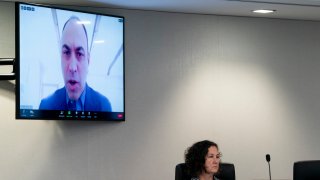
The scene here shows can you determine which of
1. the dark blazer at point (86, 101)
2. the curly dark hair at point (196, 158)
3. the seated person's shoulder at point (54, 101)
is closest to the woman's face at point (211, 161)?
the curly dark hair at point (196, 158)

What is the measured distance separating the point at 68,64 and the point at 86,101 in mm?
344

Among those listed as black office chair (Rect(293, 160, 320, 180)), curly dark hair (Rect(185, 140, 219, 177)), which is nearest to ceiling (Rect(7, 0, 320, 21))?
curly dark hair (Rect(185, 140, 219, 177))

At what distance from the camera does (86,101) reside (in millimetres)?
5047

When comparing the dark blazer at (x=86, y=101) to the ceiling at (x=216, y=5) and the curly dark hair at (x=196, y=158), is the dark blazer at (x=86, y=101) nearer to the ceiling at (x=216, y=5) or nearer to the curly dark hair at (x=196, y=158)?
the ceiling at (x=216, y=5)

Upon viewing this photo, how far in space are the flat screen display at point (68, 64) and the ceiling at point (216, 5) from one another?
0.50 ft

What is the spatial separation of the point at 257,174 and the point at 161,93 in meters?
1.22

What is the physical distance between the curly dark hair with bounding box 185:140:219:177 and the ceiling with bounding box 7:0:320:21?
4.14 ft

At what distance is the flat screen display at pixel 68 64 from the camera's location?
4.66 metres

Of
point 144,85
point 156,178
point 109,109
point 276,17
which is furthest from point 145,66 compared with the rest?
point 276,17

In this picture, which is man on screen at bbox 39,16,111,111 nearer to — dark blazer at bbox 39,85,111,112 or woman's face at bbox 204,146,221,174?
dark blazer at bbox 39,85,111,112

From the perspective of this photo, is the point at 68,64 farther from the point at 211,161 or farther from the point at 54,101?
the point at 211,161

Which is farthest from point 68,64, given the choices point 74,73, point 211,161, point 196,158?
point 211,161

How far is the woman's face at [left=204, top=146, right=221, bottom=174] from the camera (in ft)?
15.2

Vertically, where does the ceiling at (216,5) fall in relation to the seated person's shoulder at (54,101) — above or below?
above
